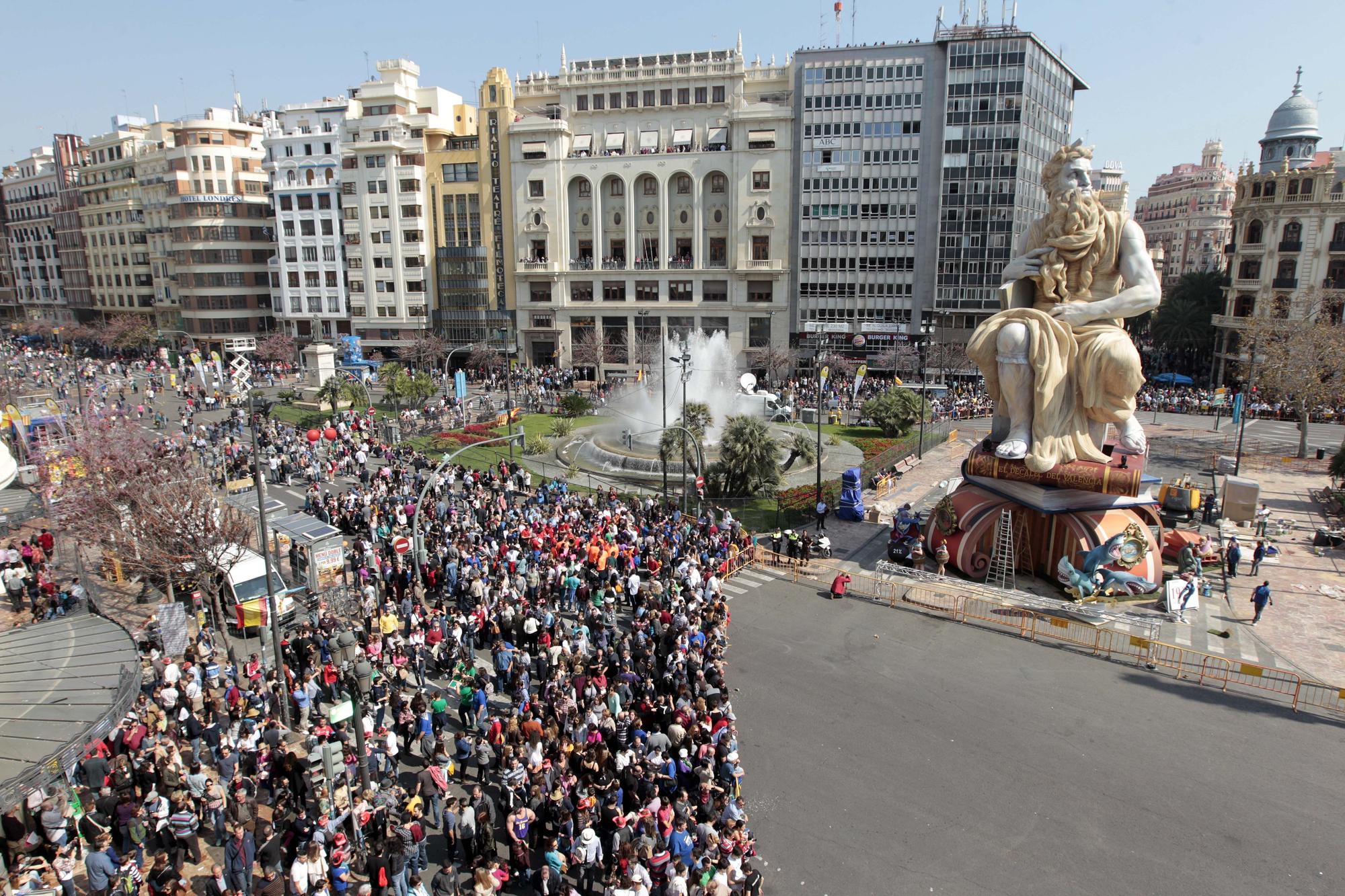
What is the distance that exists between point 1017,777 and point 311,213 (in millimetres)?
76990

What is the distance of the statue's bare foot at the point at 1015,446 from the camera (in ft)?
71.8

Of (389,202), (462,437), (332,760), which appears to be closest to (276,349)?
(389,202)

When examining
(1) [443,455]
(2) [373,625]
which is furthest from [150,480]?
(1) [443,455]

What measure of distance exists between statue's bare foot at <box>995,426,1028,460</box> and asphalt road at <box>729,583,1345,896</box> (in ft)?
16.6

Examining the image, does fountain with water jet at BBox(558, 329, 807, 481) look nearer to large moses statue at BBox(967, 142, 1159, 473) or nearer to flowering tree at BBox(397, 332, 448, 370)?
large moses statue at BBox(967, 142, 1159, 473)

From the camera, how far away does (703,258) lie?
67750 millimetres

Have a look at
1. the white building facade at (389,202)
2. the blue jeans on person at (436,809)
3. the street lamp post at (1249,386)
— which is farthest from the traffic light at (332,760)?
the white building facade at (389,202)

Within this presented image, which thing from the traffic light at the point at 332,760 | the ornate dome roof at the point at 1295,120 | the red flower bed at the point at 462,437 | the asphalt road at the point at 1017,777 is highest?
the ornate dome roof at the point at 1295,120

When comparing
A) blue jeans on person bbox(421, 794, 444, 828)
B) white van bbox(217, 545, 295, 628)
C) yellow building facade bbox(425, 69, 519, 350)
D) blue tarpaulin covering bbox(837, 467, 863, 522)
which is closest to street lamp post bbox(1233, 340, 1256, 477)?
blue tarpaulin covering bbox(837, 467, 863, 522)

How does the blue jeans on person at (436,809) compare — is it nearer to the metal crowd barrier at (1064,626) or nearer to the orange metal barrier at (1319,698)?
the metal crowd barrier at (1064,626)

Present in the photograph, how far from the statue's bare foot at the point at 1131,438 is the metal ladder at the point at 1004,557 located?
348 cm

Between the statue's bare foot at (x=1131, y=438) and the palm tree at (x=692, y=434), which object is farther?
the palm tree at (x=692, y=434)

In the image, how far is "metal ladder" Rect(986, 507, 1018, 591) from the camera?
75.2 feet

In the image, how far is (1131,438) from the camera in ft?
73.0
